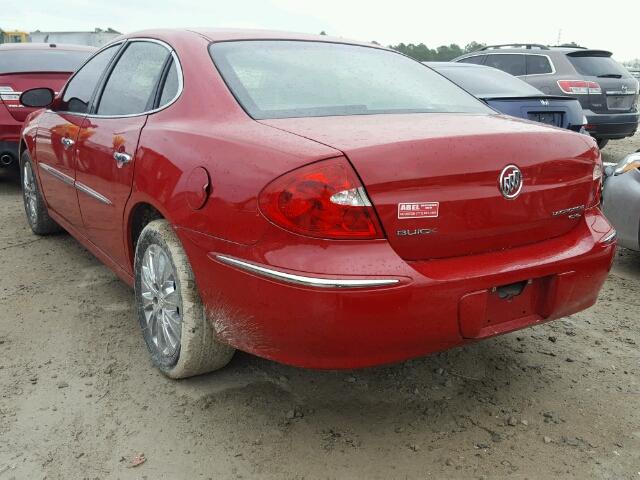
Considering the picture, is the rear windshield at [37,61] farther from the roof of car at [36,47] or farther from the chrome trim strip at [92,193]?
the chrome trim strip at [92,193]

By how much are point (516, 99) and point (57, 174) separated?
392 centimetres

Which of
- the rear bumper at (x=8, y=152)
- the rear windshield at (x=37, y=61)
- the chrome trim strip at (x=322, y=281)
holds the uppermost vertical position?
the rear windshield at (x=37, y=61)

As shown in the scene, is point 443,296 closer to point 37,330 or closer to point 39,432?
point 39,432

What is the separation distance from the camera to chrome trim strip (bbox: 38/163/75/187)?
12.0 feet

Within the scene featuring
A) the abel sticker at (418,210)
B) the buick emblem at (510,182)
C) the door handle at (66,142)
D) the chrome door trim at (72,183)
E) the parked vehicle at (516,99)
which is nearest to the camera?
the abel sticker at (418,210)

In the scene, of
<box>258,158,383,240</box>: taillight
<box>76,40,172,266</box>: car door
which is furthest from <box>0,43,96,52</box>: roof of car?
<box>258,158,383,240</box>: taillight

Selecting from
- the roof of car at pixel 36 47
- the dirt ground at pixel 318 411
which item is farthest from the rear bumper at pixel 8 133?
the dirt ground at pixel 318 411

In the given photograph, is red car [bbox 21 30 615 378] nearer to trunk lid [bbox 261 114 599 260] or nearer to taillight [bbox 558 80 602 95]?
trunk lid [bbox 261 114 599 260]

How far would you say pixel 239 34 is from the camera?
10.1ft

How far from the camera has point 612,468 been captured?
221cm

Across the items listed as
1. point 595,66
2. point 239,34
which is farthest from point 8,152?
point 595,66

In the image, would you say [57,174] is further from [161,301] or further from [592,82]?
[592,82]

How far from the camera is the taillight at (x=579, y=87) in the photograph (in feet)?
27.8

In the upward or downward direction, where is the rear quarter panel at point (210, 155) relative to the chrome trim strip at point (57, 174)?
upward
